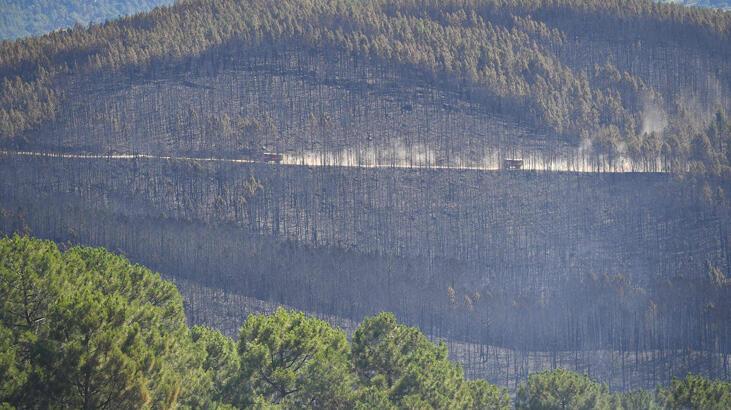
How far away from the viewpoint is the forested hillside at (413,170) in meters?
104

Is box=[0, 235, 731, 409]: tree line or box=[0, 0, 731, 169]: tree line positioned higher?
box=[0, 0, 731, 169]: tree line

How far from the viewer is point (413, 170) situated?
115375 millimetres

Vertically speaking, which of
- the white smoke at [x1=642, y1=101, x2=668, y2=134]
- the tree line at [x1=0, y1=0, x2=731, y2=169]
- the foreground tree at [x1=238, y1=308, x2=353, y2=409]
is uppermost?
the tree line at [x1=0, y1=0, x2=731, y2=169]

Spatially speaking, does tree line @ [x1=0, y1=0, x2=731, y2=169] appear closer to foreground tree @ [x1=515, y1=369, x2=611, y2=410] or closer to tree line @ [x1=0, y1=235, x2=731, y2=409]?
foreground tree @ [x1=515, y1=369, x2=611, y2=410]

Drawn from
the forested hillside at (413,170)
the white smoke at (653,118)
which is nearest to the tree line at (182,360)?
the forested hillside at (413,170)

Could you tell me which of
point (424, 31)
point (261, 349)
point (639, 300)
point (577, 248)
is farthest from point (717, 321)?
point (261, 349)

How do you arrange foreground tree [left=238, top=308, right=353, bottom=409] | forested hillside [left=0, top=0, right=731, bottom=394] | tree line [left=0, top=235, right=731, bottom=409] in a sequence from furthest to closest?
forested hillside [left=0, top=0, right=731, bottom=394] → foreground tree [left=238, top=308, right=353, bottom=409] → tree line [left=0, top=235, right=731, bottom=409]

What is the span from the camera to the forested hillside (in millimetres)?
103875

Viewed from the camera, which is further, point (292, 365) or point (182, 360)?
point (292, 365)

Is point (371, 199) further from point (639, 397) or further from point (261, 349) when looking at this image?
point (261, 349)

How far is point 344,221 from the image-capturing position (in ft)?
360

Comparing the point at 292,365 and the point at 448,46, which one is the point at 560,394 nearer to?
the point at 292,365

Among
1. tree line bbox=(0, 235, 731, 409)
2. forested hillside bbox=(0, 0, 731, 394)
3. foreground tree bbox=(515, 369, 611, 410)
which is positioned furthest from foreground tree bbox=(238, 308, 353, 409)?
forested hillside bbox=(0, 0, 731, 394)

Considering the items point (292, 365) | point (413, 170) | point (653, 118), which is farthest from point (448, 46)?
point (292, 365)
